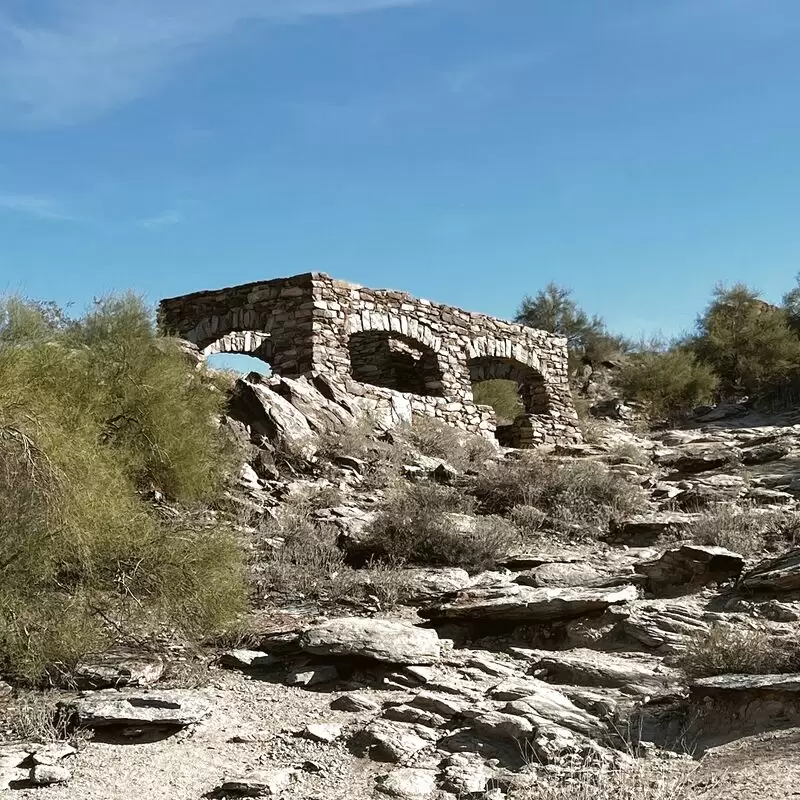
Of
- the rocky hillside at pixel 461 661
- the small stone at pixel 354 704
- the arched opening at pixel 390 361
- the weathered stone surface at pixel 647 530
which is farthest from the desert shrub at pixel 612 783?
the arched opening at pixel 390 361

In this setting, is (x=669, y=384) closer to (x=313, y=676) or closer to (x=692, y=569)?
(x=692, y=569)

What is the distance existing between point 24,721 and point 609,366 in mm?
22644

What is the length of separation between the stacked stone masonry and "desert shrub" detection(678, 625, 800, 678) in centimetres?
855

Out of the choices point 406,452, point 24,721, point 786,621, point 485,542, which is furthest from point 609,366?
point 24,721

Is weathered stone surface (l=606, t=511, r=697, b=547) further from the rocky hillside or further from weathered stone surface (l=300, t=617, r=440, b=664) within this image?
weathered stone surface (l=300, t=617, r=440, b=664)

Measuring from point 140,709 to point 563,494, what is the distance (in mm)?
6226

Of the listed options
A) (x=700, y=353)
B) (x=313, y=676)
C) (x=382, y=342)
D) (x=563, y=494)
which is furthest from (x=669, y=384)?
Result: (x=313, y=676)

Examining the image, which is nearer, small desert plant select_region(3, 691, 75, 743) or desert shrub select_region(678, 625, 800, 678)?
small desert plant select_region(3, 691, 75, 743)

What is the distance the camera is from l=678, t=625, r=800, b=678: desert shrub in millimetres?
5340

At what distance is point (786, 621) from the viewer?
6.31 meters

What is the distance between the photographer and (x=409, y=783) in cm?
437

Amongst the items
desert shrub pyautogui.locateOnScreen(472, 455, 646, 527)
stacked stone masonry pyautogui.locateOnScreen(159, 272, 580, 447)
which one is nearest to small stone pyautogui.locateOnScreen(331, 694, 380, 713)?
desert shrub pyautogui.locateOnScreen(472, 455, 646, 527)

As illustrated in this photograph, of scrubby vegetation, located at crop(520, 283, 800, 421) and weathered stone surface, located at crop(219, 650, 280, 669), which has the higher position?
scrubby vegetation, located at crop(520, 283, 800, 421)

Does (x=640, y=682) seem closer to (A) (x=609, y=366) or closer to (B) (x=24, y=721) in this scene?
(B) (x=24, y=721)
